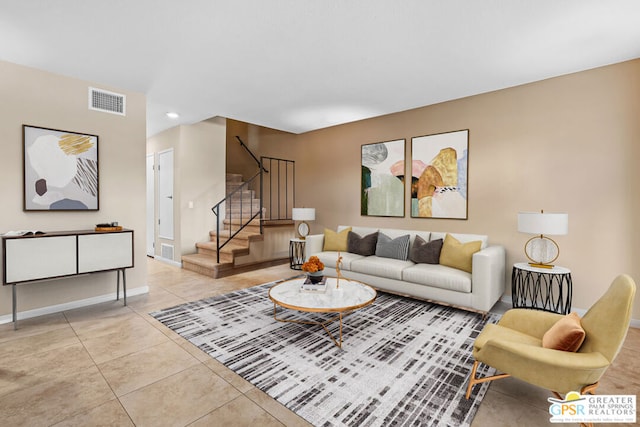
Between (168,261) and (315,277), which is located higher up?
(315,277)

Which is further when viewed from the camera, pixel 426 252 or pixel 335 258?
pixel 335 258

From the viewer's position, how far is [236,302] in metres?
3.77

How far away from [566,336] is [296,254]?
442 centimetres

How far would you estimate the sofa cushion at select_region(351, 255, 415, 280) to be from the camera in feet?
12.9

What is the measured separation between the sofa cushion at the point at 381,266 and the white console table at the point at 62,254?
9.66 feet

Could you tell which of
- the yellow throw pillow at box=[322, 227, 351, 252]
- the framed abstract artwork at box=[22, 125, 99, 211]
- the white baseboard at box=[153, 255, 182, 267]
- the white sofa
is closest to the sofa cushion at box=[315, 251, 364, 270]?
the white sofa

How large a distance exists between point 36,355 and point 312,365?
2.31 meters

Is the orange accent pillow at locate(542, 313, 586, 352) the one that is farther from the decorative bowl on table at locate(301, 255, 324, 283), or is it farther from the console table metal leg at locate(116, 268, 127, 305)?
the console table metal leg at locate(116, 268, 127, 305)

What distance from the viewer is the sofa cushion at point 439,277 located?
340cm

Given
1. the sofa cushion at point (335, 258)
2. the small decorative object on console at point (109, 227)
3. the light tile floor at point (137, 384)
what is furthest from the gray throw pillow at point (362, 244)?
the small decorative object on console at point (109, 227)

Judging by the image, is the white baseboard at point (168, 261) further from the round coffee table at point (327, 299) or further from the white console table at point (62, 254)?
the round coffee table at point (327, 299)

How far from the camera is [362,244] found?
471 cm

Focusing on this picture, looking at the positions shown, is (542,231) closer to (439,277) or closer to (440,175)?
(439,277)

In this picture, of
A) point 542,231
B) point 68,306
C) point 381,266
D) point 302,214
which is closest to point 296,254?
point 302,214
